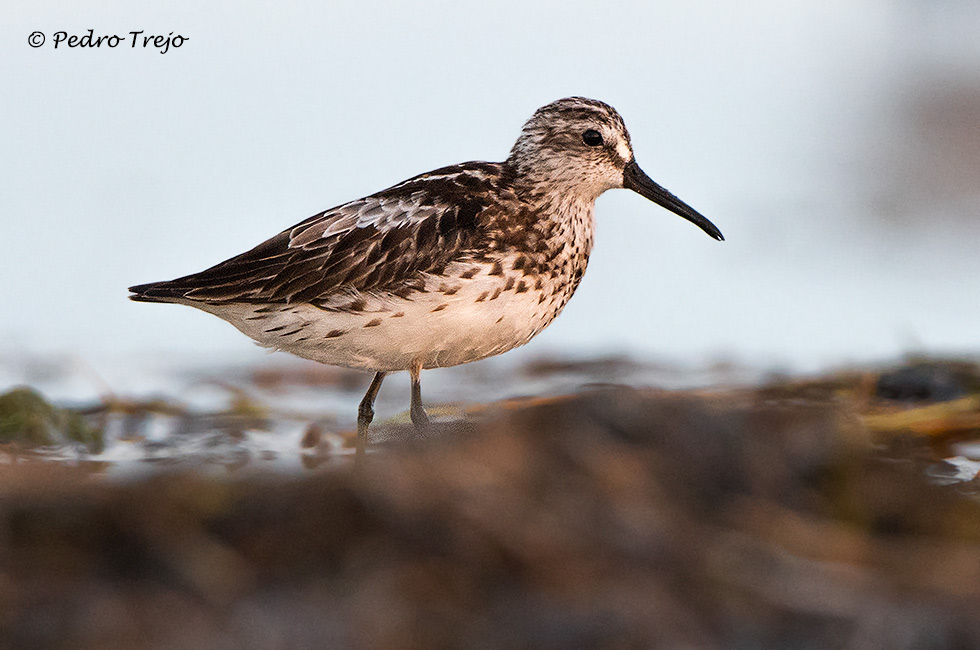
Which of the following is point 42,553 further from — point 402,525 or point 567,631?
point 567,631

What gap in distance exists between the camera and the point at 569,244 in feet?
13.9

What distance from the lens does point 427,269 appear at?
12.9ft

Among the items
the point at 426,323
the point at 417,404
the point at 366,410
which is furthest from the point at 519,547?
the point at 366,410

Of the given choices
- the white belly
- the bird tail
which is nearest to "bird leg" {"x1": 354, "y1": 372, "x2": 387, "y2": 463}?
the white belly

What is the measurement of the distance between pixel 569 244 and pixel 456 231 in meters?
0.51

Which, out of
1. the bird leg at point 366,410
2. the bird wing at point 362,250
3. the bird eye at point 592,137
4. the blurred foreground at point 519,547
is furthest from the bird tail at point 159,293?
the blurred foreground at point 519,547

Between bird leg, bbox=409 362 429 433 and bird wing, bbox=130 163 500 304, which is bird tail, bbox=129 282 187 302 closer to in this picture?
bird wing, bbox=130 163 500 304

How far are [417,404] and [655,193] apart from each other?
1.54 meters

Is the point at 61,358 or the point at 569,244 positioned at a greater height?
the point at 569,244

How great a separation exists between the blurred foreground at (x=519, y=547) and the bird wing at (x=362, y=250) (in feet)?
5.24

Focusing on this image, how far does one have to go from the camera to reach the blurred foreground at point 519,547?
6.66 feet

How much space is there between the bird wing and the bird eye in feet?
1.47

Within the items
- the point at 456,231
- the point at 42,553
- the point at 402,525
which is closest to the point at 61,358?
the point at 456,231

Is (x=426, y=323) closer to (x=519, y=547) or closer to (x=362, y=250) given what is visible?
(x=362, y=250)
